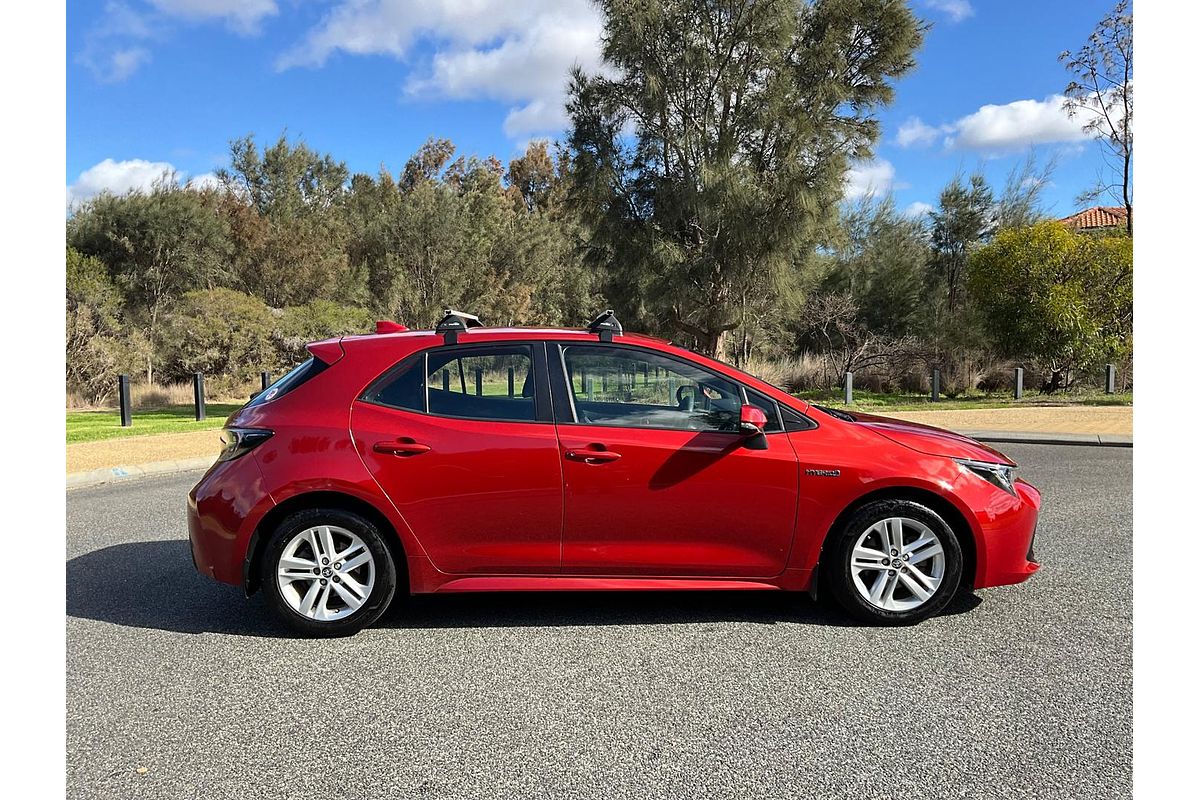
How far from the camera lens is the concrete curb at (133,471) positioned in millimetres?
10578

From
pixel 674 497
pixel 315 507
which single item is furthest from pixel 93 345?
pixel 674 497

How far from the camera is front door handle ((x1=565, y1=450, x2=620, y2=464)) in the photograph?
181 inches

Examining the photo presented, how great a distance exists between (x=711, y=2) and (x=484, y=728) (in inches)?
785

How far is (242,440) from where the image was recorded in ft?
15.6

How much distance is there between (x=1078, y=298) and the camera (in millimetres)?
21547

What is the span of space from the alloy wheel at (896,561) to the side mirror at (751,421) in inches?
32.3

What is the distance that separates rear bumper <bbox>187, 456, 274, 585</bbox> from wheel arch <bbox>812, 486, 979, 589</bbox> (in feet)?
10.2

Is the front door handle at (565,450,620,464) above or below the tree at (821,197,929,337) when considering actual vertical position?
below

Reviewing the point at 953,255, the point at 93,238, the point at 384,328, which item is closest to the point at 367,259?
the point at 93,238

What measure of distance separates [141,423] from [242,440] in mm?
14784

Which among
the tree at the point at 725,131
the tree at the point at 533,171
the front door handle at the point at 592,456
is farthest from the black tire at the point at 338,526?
the tree at the point at 533,171

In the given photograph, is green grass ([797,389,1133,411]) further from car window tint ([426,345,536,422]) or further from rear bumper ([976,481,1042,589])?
car window tint ([426,345,536,422])

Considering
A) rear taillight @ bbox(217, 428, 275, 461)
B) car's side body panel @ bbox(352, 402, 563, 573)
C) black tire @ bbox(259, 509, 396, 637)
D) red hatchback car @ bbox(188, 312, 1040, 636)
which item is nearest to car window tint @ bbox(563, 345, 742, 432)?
red hatchback car @ bbox(188, 312, 1040, 636)

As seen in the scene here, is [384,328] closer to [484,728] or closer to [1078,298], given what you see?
[484,728]
